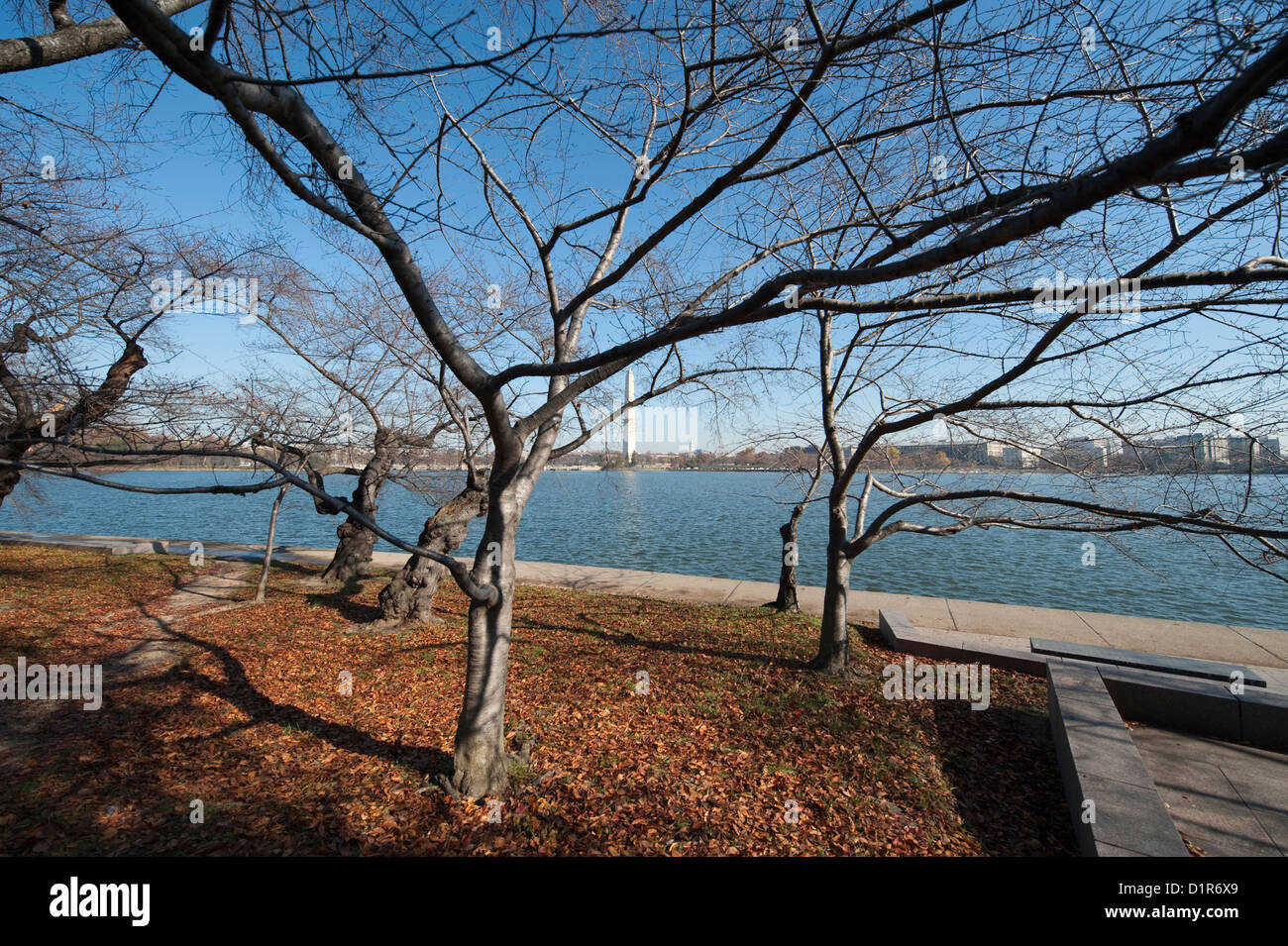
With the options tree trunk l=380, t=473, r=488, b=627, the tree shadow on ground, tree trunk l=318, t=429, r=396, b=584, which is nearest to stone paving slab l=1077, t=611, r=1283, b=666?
the tree shadow on ground

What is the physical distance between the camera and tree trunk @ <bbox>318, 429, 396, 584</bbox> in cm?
1129

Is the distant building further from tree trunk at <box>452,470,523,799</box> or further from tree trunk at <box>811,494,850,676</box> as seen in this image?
tree trunk at <box>452,470,523,799</box>

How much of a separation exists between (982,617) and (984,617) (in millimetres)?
34

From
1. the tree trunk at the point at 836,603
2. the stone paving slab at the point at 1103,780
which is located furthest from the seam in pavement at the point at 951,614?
the stone paving slab at the point at 1103,780

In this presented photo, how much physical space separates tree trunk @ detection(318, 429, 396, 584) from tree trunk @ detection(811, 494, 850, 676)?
333 inches

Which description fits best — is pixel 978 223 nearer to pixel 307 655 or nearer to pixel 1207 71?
pixel 1207 71

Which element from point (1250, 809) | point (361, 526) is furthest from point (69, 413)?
point (1250, 809)

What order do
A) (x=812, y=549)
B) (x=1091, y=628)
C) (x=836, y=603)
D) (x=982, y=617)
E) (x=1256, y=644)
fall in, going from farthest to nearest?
1. (x=812, y=549)
2. (x=982, y=617)
3. (x=1091, y=628)
4. (x=1256, y=644)
5. (x=836, y=603)

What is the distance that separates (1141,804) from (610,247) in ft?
19.1

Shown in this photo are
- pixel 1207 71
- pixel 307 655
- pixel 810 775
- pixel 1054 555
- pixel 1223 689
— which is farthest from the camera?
pixel 1054 555

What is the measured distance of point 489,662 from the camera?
4.11 metres

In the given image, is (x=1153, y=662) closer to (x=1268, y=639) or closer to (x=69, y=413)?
(x=1268, y=639)

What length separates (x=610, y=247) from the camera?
5.57 m

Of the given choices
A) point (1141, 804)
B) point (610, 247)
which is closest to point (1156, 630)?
point (1141, 804)
